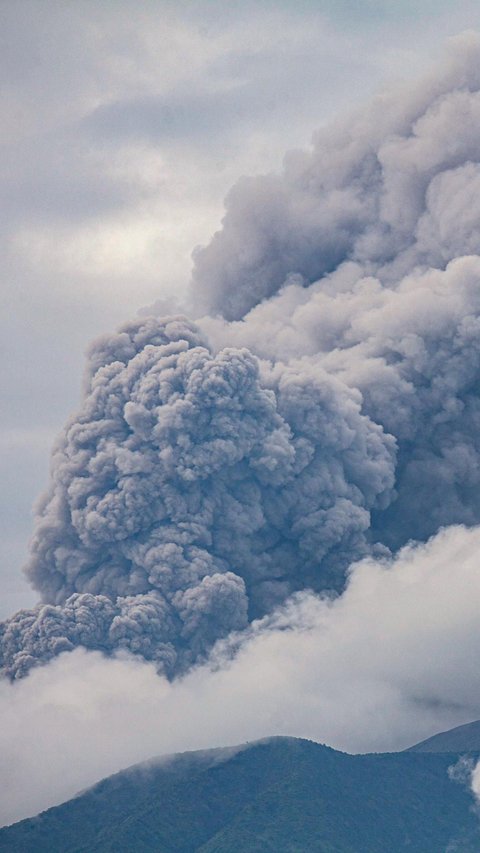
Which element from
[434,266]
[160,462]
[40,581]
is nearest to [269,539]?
[160,462]

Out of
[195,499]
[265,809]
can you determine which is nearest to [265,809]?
[265,809]

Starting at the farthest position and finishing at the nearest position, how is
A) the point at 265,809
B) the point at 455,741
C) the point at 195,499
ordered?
the point at 455,741
the point at 265,809
the point at 195,499

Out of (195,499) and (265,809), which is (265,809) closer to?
(265,809)

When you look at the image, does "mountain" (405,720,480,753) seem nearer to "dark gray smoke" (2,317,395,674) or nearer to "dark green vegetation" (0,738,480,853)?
"dark green vegetation" (0,738,480,853)

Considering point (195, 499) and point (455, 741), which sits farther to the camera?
point (455, 741)

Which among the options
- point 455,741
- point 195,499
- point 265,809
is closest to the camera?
point 195,499

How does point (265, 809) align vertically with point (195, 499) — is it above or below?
below

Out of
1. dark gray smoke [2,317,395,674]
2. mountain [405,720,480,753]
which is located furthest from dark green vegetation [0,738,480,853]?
dark gray smoke [2,317,395,674]

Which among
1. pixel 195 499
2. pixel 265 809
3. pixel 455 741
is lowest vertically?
pixel 265 809
